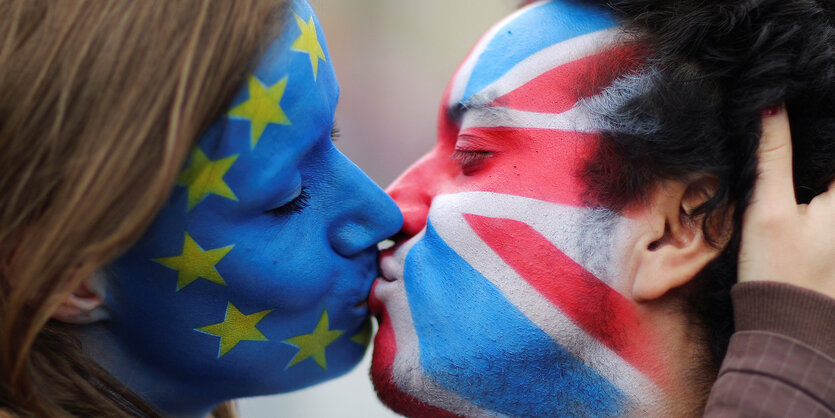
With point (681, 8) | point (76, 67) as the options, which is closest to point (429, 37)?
point (681, 8)

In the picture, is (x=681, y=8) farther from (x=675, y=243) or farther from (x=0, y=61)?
(x=0, y=61)

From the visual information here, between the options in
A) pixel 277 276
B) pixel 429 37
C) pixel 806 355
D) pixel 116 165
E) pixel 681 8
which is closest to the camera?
pixel 116 165

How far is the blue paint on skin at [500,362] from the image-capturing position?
183cm

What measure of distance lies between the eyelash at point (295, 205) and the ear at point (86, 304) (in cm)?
40

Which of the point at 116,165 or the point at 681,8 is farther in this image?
the point at 681,8

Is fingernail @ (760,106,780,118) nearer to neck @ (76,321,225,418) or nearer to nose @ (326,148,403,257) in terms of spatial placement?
nose @ (326,148,403,257)

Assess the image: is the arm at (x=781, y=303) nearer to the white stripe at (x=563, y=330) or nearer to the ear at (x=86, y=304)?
the white stripe at (x=563, y=330)

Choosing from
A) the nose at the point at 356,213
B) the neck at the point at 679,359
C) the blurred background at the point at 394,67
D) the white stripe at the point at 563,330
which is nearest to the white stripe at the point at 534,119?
the white stripe at the point at 563,330

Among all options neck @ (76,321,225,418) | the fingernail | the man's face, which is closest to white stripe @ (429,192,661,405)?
the man's face

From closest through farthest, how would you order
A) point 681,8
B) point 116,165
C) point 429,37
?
point 116,165 → point 681,8 → point 429,37

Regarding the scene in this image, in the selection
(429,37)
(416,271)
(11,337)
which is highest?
(11,337)

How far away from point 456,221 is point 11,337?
1017mm

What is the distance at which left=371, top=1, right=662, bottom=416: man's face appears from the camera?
1.84 meters

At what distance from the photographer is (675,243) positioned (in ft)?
6.17
